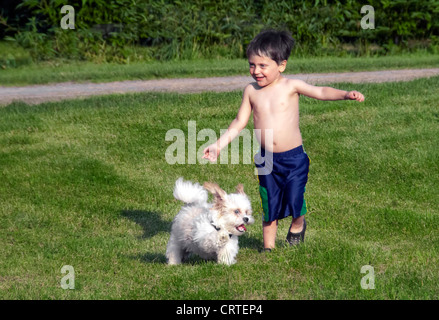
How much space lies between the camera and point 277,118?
5410 mm

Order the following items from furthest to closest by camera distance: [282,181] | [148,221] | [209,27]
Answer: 1. [209,27]
2. [148,221]
3. [282,181]

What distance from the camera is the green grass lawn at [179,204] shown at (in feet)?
17.0

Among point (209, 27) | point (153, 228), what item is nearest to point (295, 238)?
point (153, 228)

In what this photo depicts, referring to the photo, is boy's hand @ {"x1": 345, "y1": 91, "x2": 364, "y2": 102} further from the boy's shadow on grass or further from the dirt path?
the dirt path

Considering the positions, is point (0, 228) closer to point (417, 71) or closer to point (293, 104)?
point (293, 104)

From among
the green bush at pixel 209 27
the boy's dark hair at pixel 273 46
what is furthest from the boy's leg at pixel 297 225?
the green bush at pixel 209 27

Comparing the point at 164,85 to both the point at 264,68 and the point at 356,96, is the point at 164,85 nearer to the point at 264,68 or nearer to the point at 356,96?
the point at 264,68

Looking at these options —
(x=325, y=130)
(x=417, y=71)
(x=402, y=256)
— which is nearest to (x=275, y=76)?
(x=402, y=256)

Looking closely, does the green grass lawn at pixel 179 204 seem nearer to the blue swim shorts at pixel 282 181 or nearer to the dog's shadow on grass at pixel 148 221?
the dog's shadow on grass at pixel 148 221

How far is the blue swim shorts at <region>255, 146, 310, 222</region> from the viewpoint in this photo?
5.43 meters

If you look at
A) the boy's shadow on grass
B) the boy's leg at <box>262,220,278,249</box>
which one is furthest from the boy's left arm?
the boy's shadow on grass

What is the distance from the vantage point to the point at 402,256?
229 inches

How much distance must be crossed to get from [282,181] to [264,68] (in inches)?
35.8

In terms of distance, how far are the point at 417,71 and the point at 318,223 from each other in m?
8.03
